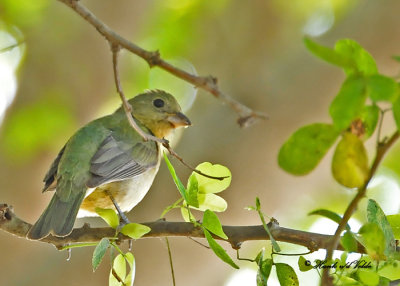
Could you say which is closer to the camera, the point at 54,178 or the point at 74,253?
the point at 54,178

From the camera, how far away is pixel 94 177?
3.35 m

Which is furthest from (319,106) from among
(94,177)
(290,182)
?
(94,177)

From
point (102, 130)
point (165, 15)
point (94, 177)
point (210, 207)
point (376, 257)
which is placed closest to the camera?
point (376, 257)

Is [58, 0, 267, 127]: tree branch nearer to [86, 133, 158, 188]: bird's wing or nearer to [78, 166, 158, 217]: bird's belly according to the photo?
[86, 133, 158, 188]: bird's wing

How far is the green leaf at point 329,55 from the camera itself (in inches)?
47.1

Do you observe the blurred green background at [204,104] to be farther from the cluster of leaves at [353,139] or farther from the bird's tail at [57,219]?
the cluster of leaves at [353,139]

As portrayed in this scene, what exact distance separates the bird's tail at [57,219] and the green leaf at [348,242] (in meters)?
1.29

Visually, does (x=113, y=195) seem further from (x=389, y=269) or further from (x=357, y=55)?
(x=357, y=55)

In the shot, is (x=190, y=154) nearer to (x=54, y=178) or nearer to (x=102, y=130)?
(x=102, y=130)

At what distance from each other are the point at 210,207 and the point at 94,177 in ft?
4.48

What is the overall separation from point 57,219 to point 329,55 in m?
1.76

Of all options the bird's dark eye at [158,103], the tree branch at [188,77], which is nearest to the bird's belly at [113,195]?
the bird's dark eye at [158,103]

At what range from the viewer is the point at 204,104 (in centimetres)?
569

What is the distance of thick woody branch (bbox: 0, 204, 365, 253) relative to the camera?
2.00 meters
